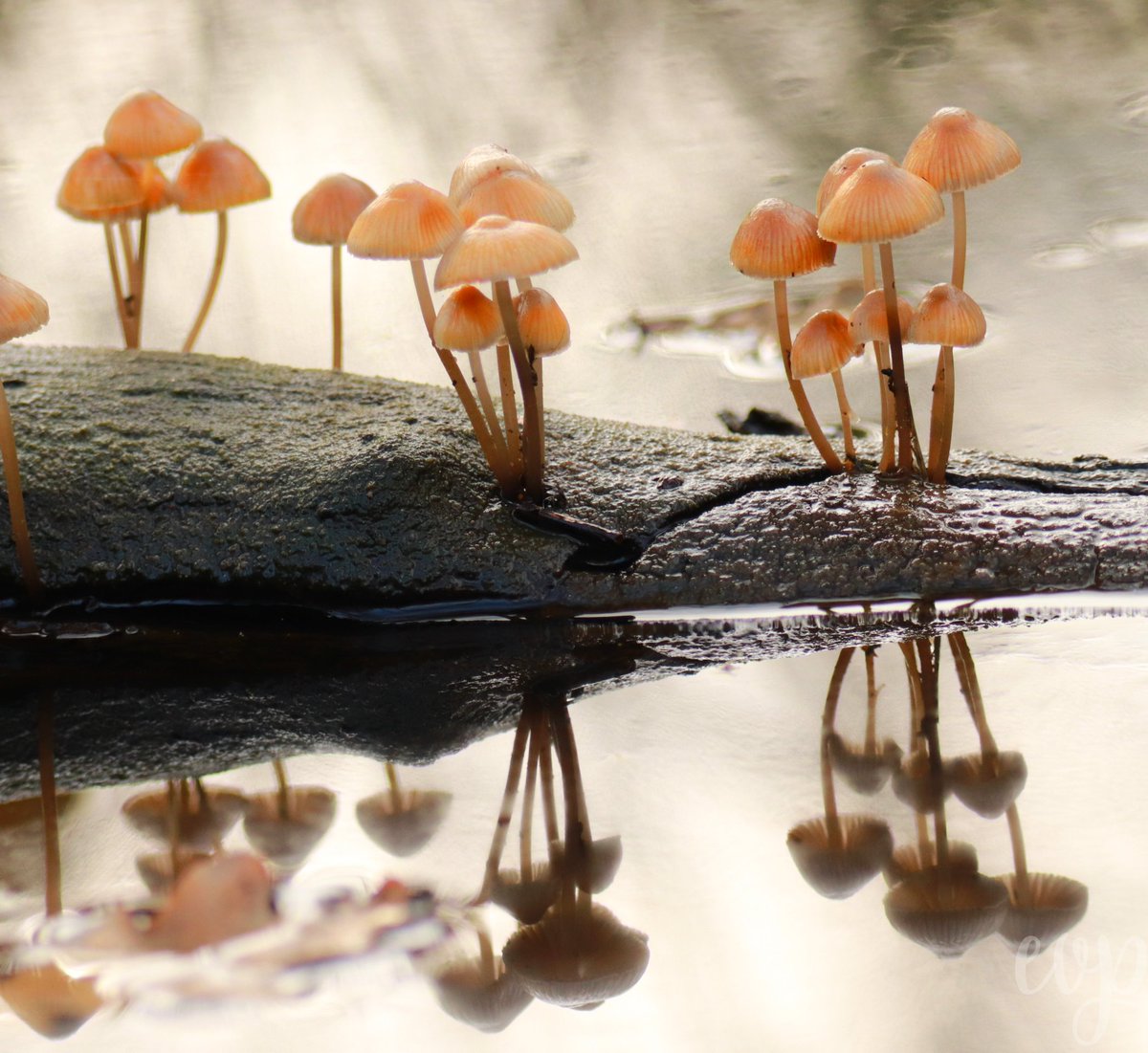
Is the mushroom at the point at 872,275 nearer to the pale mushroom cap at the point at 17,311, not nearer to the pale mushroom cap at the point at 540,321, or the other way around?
the pale mushroom cap at the point at 540,321

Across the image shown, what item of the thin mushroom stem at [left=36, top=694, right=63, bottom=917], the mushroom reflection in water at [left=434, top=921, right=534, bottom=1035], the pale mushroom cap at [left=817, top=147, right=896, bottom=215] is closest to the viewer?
the mushroom reflection in water at [left=434, top=921, right=534, bottom=1035]

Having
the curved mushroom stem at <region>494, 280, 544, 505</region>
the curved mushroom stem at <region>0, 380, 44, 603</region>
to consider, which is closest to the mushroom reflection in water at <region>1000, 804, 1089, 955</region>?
the curved mushroom stem at <region>494, 280, 544, 505</region>

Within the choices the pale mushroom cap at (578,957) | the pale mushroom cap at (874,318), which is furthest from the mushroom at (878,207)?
the pale mushroom cap at (578,957)

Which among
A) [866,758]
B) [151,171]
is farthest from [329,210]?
[866,758]

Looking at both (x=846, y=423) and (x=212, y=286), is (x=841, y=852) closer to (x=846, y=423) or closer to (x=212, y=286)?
(x=846, y=423)

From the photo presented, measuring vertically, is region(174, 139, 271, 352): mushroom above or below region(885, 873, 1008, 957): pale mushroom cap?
above

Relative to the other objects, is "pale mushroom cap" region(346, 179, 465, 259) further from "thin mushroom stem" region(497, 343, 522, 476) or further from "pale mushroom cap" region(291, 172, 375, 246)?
"pale mushroom cap" region(291, 172, 375, 246)

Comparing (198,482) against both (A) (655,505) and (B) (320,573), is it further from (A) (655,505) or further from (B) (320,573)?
(A) (655,505)
